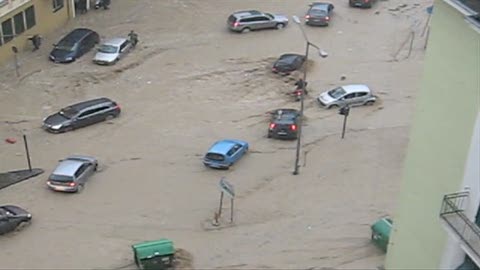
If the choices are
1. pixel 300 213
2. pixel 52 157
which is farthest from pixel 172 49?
pixel 300 213

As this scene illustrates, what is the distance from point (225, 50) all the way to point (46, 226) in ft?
63.1

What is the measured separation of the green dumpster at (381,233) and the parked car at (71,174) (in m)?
→ 11.8

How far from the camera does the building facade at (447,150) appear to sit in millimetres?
16703

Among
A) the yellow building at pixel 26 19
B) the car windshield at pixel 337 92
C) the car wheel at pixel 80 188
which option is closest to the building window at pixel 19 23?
the yellow building at pixel 26 19

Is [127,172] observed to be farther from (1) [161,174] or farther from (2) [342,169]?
(2) [342,169]

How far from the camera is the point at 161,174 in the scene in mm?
32375

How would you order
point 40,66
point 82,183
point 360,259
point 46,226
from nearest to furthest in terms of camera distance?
point 360,259, point 46,226, point 82,183, point 40,66

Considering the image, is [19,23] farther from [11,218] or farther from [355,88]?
[355,88]

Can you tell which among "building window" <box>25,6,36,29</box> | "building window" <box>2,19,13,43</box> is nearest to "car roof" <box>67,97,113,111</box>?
"building window" <box>2,19,13,43</box>

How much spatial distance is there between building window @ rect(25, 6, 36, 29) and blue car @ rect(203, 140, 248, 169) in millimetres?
16037

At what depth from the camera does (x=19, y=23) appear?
1677 inches

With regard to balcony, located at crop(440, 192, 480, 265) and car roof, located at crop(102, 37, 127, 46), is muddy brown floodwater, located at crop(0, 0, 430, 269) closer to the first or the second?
car roof, located at crop(102, 37, 127, 46)

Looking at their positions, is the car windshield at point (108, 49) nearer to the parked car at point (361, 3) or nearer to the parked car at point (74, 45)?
the parked car at point (74, 45)

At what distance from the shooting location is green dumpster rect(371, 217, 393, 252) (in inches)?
1049
